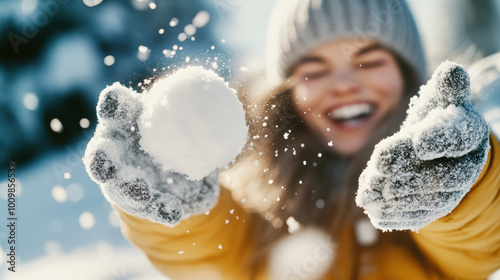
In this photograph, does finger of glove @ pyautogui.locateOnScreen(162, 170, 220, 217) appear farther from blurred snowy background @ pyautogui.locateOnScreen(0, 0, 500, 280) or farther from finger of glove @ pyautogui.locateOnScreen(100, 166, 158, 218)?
blurred snowy background @ pyautogui.locateOnScreen(0, 0, 500, 280)

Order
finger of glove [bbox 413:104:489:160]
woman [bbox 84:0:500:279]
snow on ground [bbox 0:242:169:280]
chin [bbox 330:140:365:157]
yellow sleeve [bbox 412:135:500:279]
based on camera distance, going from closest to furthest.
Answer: finger of glove [bbox 413:104:489:160]
yellow sleeve [bbox 412:135:500:279]
woman [bbox 84:0:500:279]
chin [bbox 330:140:365:157]
snow on ground [bbox 0:242:169:280]

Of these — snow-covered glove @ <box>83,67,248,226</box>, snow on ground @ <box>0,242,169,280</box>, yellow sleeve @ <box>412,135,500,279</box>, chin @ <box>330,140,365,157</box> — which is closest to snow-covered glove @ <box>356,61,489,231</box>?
yellow sleeve @ <box>412,135,500,279</box>

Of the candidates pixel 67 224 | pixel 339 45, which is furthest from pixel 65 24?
pixel 339 45

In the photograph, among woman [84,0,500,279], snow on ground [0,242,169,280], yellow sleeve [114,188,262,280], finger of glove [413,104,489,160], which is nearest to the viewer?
finger of glove [413,104,489,160]

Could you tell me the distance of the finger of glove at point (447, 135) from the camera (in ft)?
1.37

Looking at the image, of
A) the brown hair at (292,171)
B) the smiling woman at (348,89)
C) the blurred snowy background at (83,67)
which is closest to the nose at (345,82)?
the smiling woman at (348,89)

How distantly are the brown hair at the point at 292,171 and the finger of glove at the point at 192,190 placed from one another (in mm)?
248

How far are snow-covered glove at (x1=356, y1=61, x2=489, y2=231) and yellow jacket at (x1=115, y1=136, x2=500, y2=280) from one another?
149 mm

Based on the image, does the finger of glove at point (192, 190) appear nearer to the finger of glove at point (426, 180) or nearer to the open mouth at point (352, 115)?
the finger of glove at point (426, 180)

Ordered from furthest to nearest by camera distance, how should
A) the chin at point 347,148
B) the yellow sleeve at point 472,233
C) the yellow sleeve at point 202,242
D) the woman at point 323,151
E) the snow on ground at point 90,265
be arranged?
the snow on ground at point 90,265
the chin at point 347,148
the woman at point 323,151
the yellow sleeve at point 202,242
the yellow sleeve at point 472,233

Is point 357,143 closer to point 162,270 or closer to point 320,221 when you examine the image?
point 320,221

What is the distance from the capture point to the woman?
0.81 meters

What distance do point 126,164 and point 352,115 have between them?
2.02 feet

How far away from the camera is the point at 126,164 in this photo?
51 centimetres
